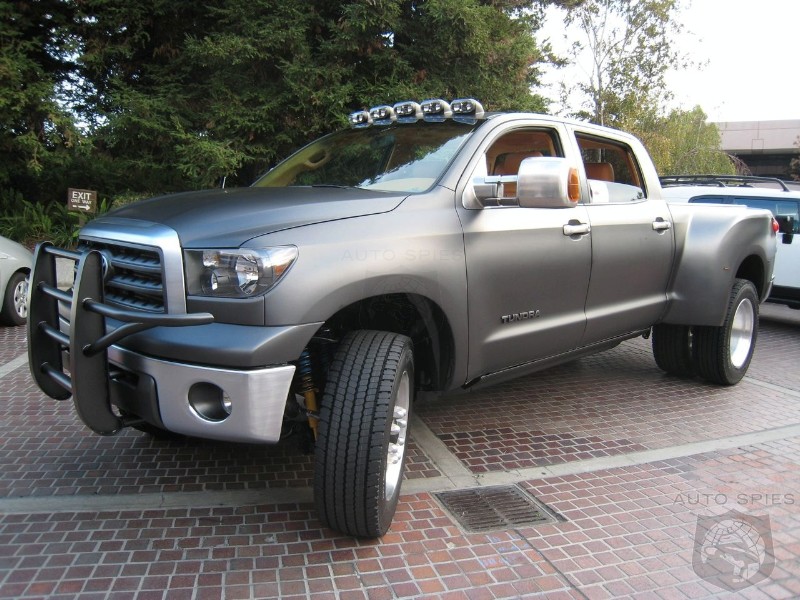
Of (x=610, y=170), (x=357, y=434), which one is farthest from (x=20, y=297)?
(x=610, y=170)

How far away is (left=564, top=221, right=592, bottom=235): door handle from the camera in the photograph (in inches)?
153

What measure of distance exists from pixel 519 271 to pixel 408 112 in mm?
1212

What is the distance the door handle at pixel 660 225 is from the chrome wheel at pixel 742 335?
1213 mm

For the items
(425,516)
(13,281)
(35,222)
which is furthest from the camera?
(35,222)

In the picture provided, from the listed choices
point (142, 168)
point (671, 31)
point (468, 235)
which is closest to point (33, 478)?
point (468, 235)

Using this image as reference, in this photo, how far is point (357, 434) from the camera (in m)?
2.63

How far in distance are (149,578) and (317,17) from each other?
9027 mm

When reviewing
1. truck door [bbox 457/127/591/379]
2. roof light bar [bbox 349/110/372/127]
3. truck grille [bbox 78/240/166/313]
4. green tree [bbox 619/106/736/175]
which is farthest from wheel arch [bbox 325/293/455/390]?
green tree [bbox 619/106/736/175]

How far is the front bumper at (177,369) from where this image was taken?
2.43 metres

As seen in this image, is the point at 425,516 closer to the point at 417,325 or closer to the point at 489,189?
the point at 417,325

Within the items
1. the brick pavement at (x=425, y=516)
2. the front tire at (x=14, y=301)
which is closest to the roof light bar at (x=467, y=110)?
the brick pavement at (x=425, y=516)
